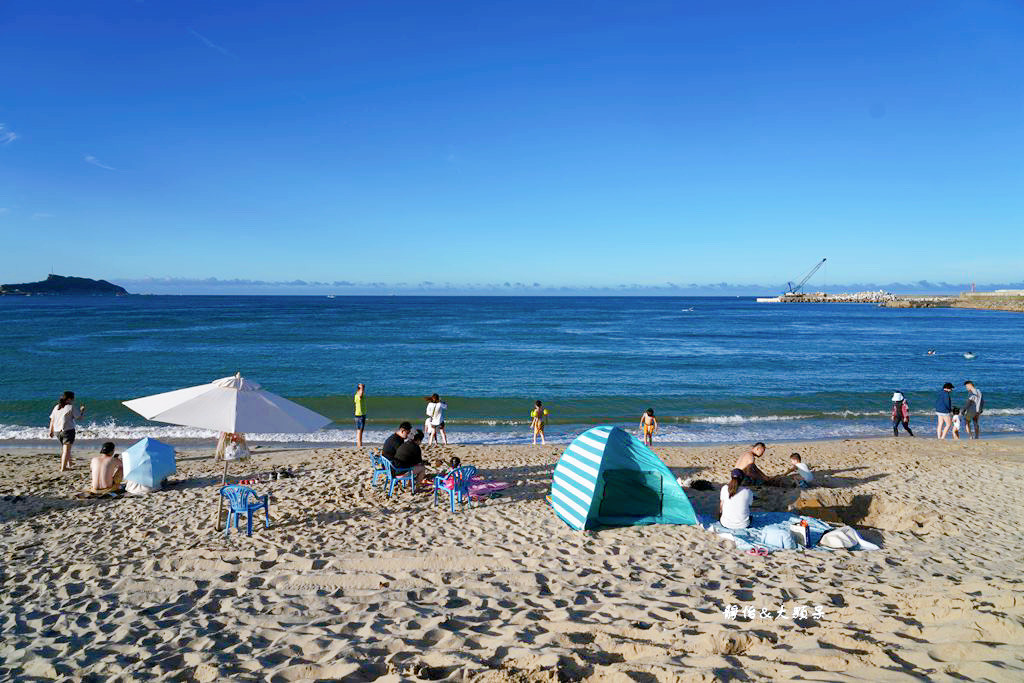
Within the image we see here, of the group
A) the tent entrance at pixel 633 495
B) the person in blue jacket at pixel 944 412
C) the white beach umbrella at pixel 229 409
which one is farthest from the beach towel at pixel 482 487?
the person in blue jacket at pixel 944 412

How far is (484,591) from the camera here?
625 centimetres

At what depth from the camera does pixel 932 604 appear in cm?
551

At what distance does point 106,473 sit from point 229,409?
4261 mm

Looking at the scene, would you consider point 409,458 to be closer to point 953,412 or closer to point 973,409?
point 953,412

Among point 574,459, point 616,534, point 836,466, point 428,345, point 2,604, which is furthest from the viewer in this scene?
point 428,345

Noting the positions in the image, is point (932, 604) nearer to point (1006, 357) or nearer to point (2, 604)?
point (2, 604)

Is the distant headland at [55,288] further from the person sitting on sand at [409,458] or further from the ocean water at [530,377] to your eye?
the person sitting on sand at [409,458]

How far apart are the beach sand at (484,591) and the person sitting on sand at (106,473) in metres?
0.38

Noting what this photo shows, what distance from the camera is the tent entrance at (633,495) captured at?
839cm

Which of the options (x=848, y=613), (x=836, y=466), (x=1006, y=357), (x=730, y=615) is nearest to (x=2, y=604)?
(x=730, y=615)

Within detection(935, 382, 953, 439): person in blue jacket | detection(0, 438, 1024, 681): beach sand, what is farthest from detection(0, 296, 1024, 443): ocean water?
detection(0, 438, 1024, 681): beach sand

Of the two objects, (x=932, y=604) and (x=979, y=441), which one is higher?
(x=932, y=604)

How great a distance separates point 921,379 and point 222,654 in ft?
112

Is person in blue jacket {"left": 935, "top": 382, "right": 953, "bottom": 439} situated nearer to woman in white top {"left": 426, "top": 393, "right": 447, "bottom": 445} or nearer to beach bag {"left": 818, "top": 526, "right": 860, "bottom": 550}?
beach bag {"left": 818, "top": 526, "right": 860, "bottom": 550}
